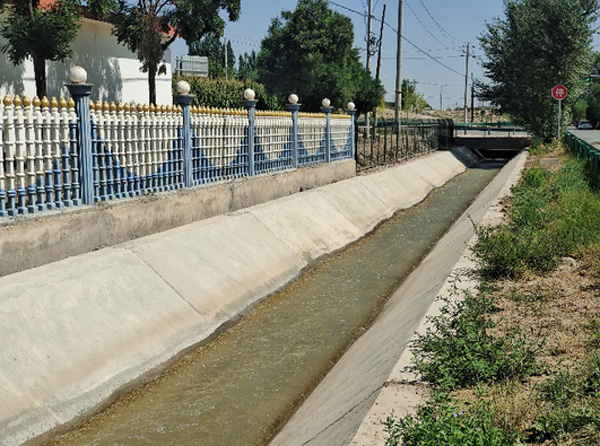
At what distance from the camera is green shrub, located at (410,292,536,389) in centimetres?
512

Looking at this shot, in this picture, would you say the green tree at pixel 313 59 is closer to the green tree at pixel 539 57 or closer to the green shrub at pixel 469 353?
the green tree at pixel 539 57

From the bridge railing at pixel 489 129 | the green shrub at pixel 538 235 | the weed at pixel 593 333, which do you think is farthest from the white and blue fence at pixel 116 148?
the bridge railing at pixel 489 129

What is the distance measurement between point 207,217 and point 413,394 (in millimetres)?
7281

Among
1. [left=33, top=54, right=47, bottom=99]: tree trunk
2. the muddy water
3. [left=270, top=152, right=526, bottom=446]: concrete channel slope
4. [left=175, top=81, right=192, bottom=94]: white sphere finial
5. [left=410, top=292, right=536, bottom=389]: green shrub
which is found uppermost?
[left=33, top=54, right=47, bottom=99]: tree trunk

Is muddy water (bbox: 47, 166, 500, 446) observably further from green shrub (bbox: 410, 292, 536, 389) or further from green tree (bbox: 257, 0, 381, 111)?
green tree (bbox: 257, 0, 381, 111)

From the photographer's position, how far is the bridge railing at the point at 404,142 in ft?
86.8

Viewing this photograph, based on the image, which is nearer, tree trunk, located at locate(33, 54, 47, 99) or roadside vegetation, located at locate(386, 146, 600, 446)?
roadside vegetation, located at locate(386, 146, 600, 446)

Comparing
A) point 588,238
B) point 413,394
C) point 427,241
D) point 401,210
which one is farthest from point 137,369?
point 401,210

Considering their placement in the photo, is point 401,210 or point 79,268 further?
point 401,210

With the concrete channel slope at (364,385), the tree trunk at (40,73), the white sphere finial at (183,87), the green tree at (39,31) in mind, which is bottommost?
the concrete channel slope at (364,385)

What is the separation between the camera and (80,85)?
851 cm

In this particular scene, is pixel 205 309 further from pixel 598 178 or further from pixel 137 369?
pixel 598 178

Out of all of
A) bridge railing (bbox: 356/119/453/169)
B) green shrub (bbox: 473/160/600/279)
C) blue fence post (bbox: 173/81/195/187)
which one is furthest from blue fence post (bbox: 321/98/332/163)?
blue fence post (bbox: 173/81/195/187)

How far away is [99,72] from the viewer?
25.8 m
